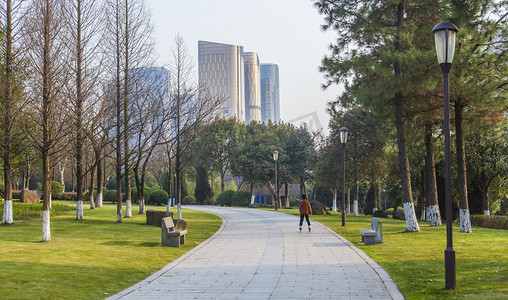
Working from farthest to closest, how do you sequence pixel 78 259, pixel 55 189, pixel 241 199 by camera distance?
pixel 241 199, pixel 55 189, pixel 78 259

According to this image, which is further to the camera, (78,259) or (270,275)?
(78,259)

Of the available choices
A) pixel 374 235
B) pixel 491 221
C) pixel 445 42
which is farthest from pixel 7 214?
pixel 491 221

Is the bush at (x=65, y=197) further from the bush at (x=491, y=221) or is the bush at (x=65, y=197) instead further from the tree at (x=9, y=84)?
the bush at (x=491, y=221)

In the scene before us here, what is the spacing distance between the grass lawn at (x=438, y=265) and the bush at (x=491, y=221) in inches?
516

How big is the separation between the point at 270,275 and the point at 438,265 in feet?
12.2

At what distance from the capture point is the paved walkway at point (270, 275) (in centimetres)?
723

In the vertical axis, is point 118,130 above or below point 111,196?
above

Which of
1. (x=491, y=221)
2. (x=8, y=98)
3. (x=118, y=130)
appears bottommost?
(x=491, y=221)

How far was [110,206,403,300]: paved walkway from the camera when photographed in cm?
723

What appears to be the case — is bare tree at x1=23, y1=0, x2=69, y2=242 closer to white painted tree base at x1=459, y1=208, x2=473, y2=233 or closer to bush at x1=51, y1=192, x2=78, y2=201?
white painted tree base at x1=459, y1=208, x2=473, y2=233

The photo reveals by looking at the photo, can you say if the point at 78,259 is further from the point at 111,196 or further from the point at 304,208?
the point at 111,196

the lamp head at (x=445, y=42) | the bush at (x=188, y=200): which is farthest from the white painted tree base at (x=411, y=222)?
the bush at (x=188, y=200)

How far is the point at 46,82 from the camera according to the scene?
43.5ft

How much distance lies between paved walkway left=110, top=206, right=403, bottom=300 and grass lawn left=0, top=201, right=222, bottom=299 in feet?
2.01
